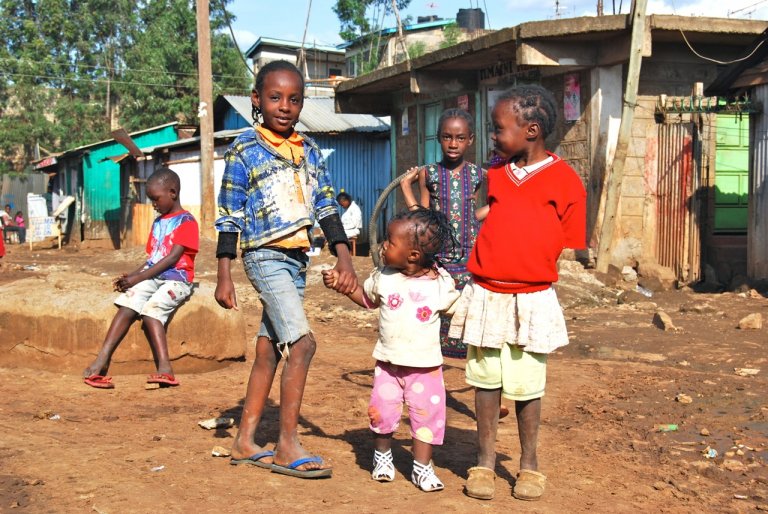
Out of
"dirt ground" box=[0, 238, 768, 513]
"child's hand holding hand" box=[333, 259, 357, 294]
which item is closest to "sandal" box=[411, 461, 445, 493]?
"dirt ground" box=[0, 238, 768, 513]

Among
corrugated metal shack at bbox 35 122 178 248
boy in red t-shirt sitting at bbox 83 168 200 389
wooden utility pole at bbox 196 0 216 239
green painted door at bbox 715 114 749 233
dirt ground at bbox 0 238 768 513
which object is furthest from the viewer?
corrugated metal shack at bbox 35 122 178 248

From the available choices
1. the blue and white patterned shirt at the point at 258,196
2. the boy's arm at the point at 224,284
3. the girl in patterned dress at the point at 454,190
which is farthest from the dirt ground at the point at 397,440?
the blue and white patterned shirt at the point at 258,196

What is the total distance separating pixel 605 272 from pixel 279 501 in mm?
8265

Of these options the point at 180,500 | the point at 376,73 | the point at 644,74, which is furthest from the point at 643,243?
the point at 180,500

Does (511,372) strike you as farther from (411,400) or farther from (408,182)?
(408,182)

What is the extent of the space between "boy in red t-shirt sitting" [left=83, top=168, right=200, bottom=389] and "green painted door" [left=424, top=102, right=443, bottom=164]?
9.61 m

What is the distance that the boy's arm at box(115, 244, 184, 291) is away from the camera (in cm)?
539

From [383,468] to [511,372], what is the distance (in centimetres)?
66

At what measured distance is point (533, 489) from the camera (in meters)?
3.29

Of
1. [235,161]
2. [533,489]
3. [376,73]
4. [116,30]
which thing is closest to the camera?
[533,489]

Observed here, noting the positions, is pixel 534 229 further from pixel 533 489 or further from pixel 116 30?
pixel 116 30

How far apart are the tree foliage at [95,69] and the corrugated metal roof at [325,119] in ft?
31.2

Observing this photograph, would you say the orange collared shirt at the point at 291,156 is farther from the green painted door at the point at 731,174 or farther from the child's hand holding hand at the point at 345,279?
the green painted door at the point at 731,174

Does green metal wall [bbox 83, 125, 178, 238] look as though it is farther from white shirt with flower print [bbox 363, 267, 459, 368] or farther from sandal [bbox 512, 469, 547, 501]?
sandal [bbox 512, 469, 547, 501]
